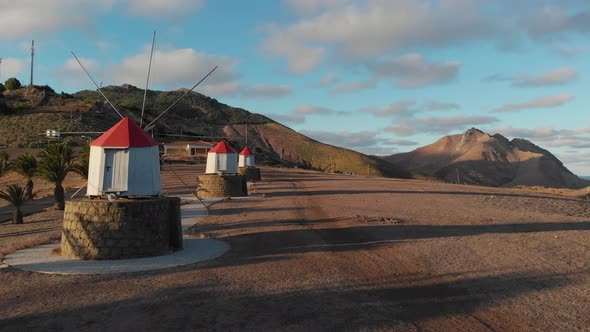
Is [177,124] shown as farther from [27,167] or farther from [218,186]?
[27,167]

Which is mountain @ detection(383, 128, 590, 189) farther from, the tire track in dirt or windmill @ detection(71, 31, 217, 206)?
windmill @ detection(71, 31, 217, 206)

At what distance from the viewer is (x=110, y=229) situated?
39.9ft

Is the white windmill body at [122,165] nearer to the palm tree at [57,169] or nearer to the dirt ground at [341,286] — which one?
the dirt ground at [341,286]

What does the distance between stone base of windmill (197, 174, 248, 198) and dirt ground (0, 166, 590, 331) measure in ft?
41.5

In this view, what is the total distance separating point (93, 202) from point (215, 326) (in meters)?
6.30

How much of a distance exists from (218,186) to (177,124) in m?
83.6

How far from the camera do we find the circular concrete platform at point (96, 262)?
1100cm

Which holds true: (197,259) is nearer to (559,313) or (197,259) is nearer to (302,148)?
(559,313)

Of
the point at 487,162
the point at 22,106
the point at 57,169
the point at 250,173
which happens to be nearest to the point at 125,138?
the point at 57,169

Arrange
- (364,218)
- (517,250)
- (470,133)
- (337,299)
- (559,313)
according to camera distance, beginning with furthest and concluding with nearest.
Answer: (470,133)
(364,218)
(517,250)
(337,299)
(559,313)

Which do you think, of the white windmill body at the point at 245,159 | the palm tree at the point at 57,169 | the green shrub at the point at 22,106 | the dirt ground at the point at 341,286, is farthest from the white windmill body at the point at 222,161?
the green shrub at the point at 22,106

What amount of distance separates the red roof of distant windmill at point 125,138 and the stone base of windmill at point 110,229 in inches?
60.6

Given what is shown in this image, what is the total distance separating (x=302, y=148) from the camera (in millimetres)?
127062

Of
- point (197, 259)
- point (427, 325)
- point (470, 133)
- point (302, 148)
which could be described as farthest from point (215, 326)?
point (470, 133)
